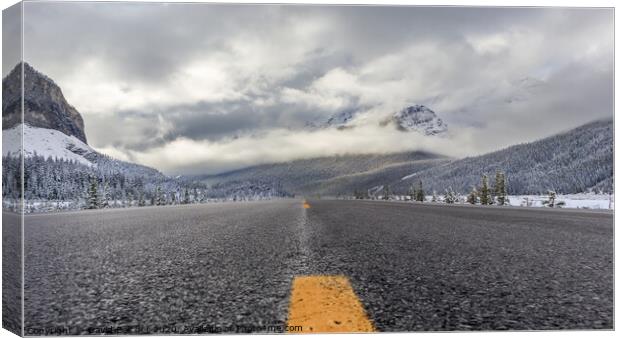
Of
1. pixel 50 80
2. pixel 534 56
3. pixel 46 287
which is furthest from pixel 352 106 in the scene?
pixel 46 287

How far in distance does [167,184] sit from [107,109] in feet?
5.70

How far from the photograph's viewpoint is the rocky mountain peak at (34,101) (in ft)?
11.6

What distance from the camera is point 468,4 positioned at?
425 cm

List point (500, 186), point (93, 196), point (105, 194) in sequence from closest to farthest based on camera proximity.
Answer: point (93, 196), point (105, 194), point (500, 186)

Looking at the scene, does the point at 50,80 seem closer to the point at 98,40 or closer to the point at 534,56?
the point at 98,40

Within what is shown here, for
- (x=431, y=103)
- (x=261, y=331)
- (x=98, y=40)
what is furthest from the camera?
(x=431, y=103)

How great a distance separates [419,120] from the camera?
4984 mm

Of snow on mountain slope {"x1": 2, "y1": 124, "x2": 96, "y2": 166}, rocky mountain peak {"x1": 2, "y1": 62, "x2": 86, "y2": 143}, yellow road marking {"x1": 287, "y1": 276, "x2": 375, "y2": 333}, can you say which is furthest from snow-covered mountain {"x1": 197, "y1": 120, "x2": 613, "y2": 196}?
yellow road marking {"x1": 287, "y1": 276, "x2": 375, "y2": 333}

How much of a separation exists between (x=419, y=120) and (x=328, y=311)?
286 cm

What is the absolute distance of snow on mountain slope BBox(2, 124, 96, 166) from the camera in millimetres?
3525

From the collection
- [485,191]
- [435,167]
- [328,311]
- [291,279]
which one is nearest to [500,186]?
[485,191]

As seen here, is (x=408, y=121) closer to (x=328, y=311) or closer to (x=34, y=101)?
(x=328, y=311)

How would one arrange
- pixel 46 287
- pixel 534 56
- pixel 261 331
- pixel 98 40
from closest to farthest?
pixel 261 331 → pixel 46 287 → pixel 98 40 → pixel 534 56

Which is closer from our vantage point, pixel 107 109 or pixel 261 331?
pixel 261 331
